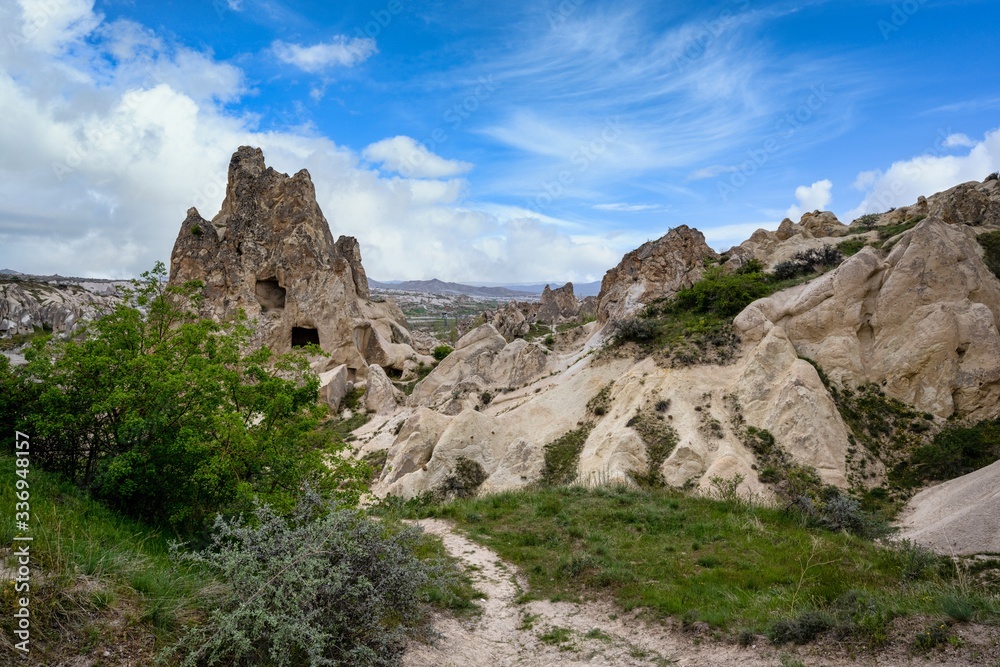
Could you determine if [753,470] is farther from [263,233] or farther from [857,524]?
[263,233]

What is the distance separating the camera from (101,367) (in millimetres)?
7434

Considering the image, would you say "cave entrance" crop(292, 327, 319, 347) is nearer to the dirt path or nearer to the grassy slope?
the dirt path

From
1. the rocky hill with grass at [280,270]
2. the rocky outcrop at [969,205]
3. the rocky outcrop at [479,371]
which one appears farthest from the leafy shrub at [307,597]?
the rocky hill with grass at [280,270]

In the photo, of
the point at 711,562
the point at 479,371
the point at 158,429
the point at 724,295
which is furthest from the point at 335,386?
the point at 711,562

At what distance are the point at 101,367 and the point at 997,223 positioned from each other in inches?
1359

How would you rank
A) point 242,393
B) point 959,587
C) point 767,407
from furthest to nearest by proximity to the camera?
point 767,407 < point 242,393 < point 959,587

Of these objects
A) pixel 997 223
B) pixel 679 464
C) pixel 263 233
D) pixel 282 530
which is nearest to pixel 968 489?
pixel 679 464

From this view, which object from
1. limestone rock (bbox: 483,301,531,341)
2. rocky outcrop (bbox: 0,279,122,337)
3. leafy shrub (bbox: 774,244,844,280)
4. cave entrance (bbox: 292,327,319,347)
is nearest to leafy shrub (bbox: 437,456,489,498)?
leafy shrub (bbox: 774,244,844,280)

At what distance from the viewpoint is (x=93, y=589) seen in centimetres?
443

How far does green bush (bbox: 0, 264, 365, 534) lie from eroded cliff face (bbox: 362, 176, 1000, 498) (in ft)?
32.6

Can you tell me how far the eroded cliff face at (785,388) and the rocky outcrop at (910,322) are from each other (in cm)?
4

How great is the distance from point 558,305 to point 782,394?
56.5m

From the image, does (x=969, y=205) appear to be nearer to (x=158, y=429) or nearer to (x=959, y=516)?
(x=959, y=516)

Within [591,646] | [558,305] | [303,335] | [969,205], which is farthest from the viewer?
[558,305]
